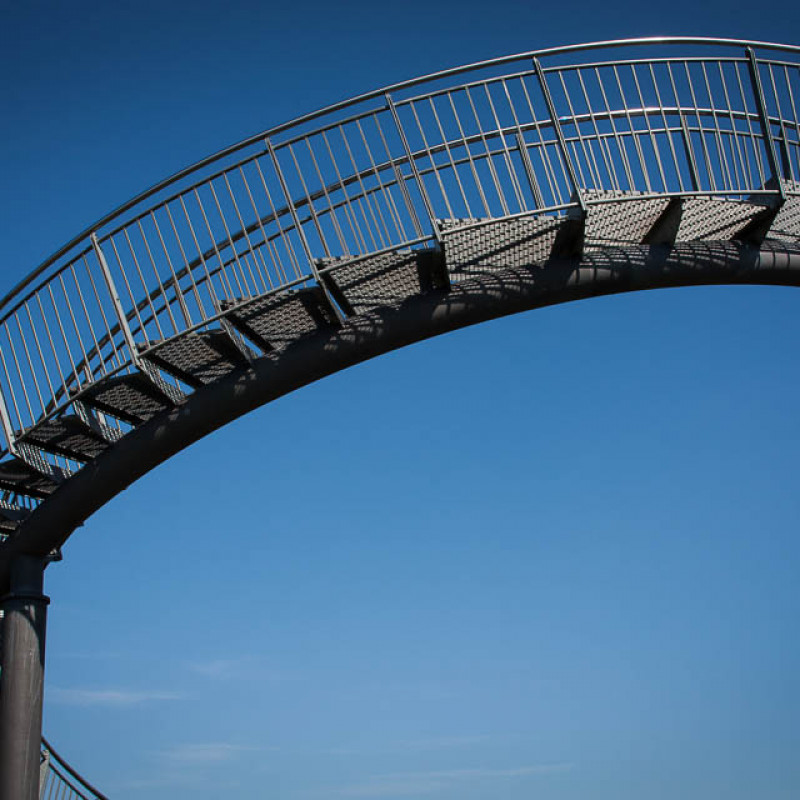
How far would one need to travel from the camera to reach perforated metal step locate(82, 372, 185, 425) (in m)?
9.80

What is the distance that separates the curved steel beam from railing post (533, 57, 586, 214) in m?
0.81

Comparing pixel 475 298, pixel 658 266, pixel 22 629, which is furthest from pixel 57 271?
pixel 658 266

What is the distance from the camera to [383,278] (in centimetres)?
954

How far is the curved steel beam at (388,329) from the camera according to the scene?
31.9 ft

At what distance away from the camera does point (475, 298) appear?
9688mm

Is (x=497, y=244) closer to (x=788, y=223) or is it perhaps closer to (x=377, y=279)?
(x=377, y=279)

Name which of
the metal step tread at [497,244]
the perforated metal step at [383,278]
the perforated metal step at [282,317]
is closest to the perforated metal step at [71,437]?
the perforated metal step at [282,317]

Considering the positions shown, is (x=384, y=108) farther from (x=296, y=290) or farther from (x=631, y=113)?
(x=631, y=113)

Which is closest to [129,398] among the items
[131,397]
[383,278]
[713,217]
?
[131,397]

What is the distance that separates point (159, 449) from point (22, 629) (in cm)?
240

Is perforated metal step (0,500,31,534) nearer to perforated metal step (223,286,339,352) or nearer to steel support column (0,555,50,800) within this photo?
steel support column (0,555,50,800)

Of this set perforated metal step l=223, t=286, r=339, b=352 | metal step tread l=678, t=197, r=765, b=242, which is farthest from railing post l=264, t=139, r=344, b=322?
metal step tread l=678, t=197, r=765, b=242

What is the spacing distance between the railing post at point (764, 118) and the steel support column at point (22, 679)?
8.59m

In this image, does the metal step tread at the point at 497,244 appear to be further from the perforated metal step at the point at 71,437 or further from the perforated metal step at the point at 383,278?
the perforated metal step at the point at 71,437
